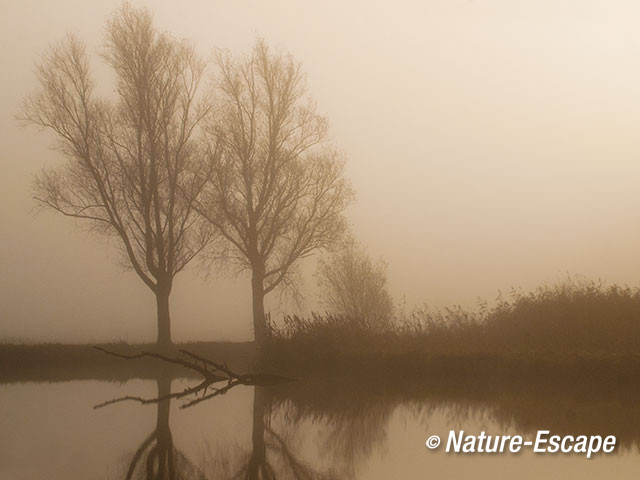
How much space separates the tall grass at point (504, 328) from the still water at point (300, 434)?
2346 mm

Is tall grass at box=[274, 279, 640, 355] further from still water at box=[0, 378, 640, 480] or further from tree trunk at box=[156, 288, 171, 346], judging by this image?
tree trunk at box=[156, 288, 171, 346]

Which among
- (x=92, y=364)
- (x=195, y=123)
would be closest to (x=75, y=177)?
(x=195, y=123)

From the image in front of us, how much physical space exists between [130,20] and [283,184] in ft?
19.6

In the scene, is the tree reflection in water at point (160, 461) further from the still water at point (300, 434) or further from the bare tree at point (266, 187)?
the bare tree at point (266, 187)

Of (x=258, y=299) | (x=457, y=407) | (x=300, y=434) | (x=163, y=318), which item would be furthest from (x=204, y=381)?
(x=258, y=299)

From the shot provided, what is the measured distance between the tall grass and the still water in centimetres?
235

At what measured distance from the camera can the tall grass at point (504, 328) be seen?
13.3 metres

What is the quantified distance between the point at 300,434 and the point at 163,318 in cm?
1510

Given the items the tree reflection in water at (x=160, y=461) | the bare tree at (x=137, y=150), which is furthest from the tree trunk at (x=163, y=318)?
the tree reflection in water at (x=160, y=461)

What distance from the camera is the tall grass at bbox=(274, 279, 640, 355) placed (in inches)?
525

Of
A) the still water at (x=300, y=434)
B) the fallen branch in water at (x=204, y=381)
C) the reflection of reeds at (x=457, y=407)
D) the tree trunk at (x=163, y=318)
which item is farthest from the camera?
the tree trunk at (x=163, y=318)

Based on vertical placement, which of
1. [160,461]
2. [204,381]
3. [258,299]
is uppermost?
[258,299]

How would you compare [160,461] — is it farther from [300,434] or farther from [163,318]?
[163,318]

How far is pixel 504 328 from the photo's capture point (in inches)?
560
